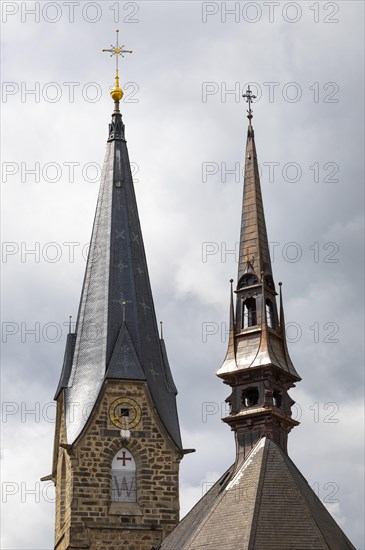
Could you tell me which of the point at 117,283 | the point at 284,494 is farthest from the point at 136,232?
the point at 284,494

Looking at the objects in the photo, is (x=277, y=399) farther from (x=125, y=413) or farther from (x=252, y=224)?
(x=125, y=413)

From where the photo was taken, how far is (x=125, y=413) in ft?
206

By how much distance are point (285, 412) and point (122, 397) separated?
8985 millimetres

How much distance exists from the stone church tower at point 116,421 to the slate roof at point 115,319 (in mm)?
37

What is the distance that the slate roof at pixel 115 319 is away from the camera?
63062 millimetres

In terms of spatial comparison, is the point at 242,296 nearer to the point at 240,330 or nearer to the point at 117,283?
the point at 240,330

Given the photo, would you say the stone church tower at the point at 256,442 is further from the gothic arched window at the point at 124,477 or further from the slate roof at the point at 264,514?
the gothic arched window at the point at 124,477

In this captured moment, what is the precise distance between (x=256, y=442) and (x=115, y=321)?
11.5 meters

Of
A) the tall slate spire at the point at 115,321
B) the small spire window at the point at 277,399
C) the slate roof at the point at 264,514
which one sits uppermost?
the tall slate spire at the point at 115,321

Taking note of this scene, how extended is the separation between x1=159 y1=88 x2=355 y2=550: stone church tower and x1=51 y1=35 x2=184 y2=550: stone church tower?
3953 mm

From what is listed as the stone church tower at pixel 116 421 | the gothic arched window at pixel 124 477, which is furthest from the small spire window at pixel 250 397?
the gothic arched window at pixel 124 477

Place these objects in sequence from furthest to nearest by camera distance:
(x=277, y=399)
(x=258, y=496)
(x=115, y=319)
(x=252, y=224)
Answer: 1. (x=115, y=319)
2. (x=252, y=224)
3. (x=277, y=399)
4. (x=258, y=496)

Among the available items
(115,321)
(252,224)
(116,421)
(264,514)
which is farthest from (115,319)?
(264,514)

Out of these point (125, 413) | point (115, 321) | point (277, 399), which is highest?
point (115, 321)
